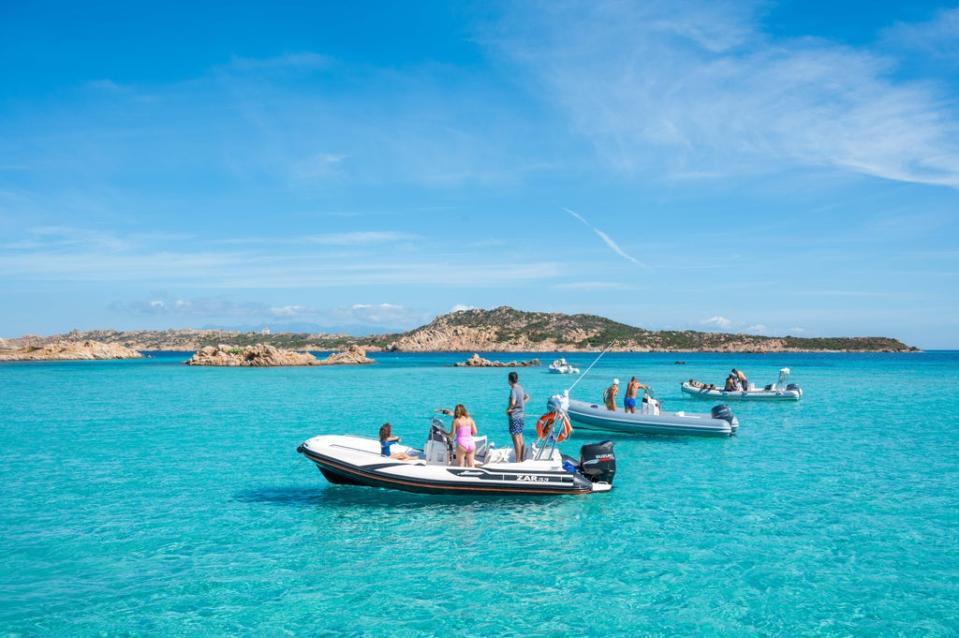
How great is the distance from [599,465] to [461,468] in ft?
11.2

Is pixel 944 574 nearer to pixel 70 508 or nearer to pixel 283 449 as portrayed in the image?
pixel 70 508

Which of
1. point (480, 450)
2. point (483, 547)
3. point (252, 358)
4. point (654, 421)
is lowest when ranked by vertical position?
point (483, 547)

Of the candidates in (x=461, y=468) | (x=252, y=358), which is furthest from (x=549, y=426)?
(x=252, y=358)

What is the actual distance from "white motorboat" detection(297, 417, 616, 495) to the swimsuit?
419mm

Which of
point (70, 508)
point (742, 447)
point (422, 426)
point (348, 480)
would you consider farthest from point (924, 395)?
point (70, 508)

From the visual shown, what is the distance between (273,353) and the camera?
98.9 m

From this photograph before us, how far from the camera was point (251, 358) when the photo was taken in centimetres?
9862

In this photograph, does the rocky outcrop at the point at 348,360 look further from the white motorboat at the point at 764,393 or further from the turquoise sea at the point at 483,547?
the turquoise sea at the point at 483,547

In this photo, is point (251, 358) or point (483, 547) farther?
point (251, 358)

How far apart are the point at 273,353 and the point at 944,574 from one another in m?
95.4

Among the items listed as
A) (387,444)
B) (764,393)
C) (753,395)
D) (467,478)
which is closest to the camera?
(467,478)

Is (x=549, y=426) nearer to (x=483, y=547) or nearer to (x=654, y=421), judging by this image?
(x=483, y=547)

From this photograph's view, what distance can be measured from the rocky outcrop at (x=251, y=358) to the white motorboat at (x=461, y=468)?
8563 centimetres

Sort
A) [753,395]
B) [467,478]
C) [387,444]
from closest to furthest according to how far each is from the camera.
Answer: [467,478] < [387,444] < [753,395]
